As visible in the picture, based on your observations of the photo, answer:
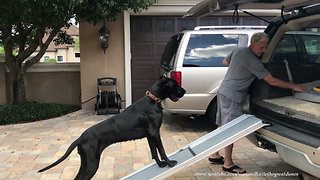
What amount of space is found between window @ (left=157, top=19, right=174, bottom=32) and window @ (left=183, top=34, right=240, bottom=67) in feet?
9.97

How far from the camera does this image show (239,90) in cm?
392

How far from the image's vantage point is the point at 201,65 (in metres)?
5.89

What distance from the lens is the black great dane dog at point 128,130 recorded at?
3051 mm

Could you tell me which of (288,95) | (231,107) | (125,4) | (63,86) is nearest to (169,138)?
(231,107)

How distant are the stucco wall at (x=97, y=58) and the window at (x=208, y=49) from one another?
3.24m

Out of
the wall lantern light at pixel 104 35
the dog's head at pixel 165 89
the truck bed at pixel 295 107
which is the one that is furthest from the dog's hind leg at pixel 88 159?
the wall lantern light at pixel 104 35

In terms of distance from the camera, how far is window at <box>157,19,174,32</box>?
8938 millimetres

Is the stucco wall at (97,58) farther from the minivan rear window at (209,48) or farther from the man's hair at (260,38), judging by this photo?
the man's hair at (260,38)

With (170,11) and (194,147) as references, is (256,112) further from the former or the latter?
(170,11)

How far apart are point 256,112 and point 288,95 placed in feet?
1.57

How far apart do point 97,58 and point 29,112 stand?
2.27 metres

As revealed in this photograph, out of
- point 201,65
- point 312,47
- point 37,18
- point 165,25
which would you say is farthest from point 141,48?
point 312,47

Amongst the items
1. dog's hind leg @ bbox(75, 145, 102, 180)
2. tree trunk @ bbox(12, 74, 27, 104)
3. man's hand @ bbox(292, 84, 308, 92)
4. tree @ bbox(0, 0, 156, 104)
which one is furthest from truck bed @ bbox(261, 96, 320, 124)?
tree trunk @ bbox(12, 74, 27, 104)

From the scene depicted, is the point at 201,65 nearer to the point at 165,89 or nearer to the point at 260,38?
the point at 260,38
